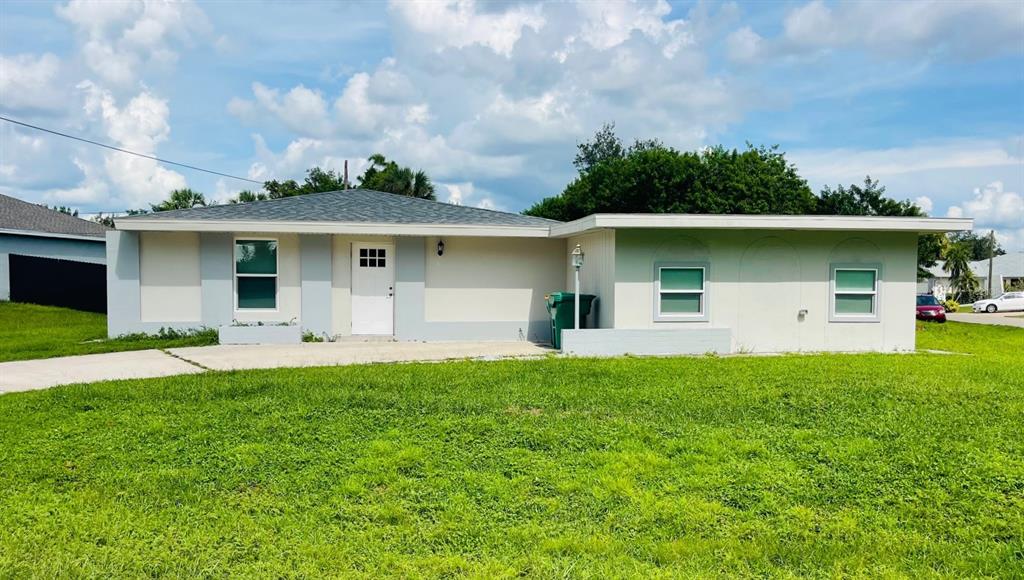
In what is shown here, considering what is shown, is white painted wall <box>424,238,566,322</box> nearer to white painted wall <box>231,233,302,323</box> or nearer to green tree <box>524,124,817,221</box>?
white painted wall <box>231,233,302,323</box>

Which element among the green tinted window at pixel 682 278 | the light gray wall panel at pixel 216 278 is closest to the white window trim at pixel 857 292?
the green tinted window at pixel 682 278

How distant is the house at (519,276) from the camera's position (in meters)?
12.4

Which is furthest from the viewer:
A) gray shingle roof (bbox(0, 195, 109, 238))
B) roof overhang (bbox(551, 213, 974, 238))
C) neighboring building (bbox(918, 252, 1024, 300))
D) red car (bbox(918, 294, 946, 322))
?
neighboring building (bbox(918, 252, 1024, 300))

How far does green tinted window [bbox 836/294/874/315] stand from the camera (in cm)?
1304

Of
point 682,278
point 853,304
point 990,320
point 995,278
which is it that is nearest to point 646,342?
point 682,278

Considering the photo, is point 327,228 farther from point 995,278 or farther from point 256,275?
point 995,278

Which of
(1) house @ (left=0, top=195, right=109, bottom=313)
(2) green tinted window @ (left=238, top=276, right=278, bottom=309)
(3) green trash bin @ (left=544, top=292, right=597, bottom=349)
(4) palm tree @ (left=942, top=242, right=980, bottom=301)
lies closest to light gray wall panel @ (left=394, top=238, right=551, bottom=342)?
(3) green trash bin @ (left=544, top=292, right=597, bottom=349)

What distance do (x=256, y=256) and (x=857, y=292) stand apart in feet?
38.6

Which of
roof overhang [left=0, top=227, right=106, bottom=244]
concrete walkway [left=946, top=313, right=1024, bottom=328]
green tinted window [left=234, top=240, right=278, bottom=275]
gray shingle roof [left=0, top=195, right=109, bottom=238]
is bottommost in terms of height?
concrete walkway [left=946, top=313, right=1024, bottom=328]

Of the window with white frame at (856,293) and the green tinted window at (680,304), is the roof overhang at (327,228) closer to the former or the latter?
the green tinted window at (680,304)

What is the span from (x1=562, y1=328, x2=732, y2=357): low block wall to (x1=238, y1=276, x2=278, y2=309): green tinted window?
625cm

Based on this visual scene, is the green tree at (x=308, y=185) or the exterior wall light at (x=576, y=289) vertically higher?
the green tree at (x=308, y=185)

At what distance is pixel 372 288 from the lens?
14070 mm

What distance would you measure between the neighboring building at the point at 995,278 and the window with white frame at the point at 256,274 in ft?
177
